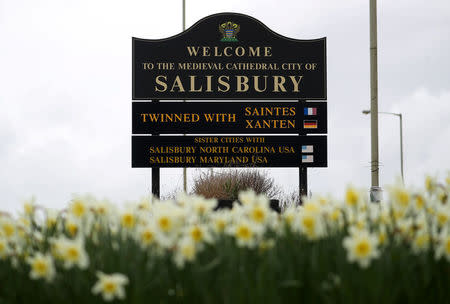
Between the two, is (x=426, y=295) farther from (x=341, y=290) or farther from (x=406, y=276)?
(x=341, y=290)

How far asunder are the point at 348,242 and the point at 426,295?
71 cm

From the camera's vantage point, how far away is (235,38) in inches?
681

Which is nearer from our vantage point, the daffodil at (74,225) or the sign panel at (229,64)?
the daffodil at (74,225)

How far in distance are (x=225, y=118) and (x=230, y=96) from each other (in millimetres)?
640

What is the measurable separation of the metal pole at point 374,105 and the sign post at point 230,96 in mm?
1468

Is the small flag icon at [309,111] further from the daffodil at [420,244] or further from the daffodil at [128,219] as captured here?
the daffodil at [420,244]

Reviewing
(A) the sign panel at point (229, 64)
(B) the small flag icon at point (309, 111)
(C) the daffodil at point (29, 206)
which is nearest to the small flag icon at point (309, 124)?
(B) the small flag icon at point (309, 111)

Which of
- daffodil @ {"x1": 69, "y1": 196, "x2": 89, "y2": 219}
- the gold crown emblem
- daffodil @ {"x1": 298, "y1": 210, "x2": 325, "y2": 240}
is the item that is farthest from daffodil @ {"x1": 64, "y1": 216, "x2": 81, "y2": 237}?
the gold crown emblem

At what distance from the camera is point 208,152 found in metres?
16.5

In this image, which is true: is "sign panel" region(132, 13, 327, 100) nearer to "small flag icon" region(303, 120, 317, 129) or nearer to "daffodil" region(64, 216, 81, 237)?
"small flag icon" region(303, 120, 317, 129)

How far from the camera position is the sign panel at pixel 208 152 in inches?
650

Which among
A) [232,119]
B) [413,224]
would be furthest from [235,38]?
Answer: [413,224]

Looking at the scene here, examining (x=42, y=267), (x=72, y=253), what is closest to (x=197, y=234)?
(x=72, y=253)

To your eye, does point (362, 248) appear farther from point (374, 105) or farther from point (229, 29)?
point (229, 29)
